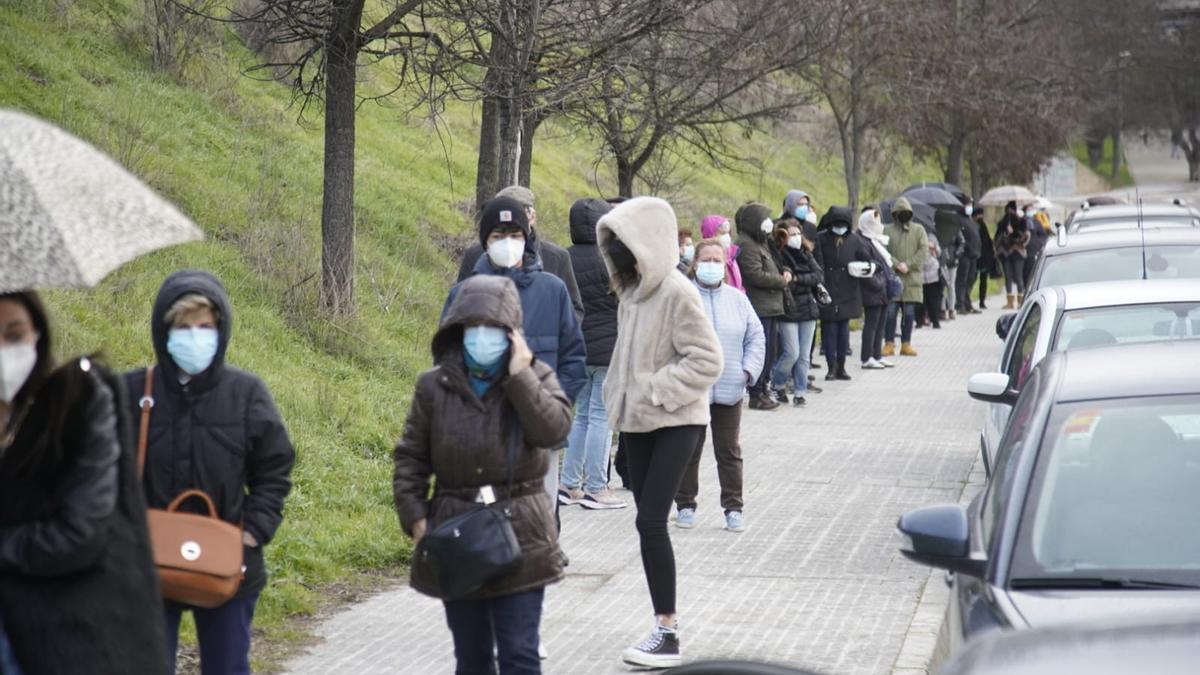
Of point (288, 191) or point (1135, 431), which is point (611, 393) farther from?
point (288, 191)

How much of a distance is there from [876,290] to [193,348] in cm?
1526

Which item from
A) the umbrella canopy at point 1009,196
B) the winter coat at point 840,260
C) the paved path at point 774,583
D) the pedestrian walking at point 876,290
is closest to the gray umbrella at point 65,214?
the paved path at point 774,583

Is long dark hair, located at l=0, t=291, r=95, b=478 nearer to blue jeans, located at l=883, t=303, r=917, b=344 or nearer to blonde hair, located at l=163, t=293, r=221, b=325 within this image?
blonde hair, located at l=163, t=293, r=221, b=325

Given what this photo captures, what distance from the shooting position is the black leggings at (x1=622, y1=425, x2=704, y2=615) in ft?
24.3

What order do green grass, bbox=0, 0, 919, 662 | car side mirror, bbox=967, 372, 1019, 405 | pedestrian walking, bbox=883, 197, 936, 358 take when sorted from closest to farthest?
A: car side mirror, bbox=967, 372, 1019, 405 → green grass, bbox=0, 0, 919, 662 → pedestrian walking, bbox=883, 197, 936, 358

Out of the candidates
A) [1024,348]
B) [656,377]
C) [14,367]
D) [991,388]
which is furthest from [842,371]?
[14,367]

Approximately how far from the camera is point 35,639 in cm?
→ 376

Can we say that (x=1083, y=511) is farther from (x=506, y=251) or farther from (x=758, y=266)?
(x=758, y=266)

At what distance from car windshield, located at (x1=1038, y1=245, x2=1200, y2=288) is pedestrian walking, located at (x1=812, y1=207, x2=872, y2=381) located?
573cm

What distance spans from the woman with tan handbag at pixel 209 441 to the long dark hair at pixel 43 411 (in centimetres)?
134

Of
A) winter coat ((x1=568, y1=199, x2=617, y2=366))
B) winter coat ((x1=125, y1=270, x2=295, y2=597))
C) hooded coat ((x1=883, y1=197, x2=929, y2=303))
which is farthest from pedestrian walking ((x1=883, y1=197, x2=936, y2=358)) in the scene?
winter coat ((x1=125, y1=270, x2=295, y2=597))

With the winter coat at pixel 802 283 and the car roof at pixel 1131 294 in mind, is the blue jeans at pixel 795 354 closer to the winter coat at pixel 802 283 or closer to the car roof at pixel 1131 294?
the winter coat at pixel 802 283

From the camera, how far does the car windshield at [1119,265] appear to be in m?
12.4

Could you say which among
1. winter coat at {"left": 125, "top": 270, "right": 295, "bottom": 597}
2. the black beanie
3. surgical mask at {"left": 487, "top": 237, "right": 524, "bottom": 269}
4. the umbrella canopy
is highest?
the umbrella canopy
